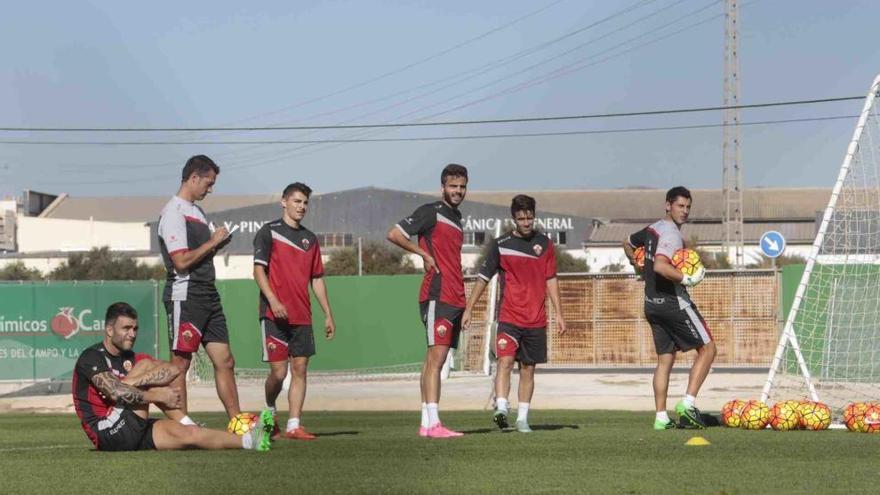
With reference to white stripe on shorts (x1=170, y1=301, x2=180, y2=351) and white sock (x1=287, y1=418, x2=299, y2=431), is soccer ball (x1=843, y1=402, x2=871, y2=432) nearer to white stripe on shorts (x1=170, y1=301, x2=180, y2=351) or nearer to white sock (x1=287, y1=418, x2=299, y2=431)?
white sock (x1=287, y1=418, x2=299, y2=431)

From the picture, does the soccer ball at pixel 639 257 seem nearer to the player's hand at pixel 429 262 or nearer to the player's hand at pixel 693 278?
the player's hand at pixel 693 278

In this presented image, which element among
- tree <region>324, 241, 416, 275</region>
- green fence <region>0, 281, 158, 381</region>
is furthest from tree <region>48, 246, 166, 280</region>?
green fence <region>0, 281, 158, 381</region>

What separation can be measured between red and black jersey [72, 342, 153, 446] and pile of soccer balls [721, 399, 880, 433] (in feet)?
17.3

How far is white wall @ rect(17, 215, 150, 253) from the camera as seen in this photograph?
93625 mm

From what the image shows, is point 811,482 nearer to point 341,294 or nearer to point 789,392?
point 789,392

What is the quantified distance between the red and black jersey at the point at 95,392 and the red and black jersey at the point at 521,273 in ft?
11.4

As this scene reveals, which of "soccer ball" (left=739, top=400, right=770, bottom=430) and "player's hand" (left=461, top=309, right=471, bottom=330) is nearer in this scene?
"player's hand" (left=461, top=309, right=471, bottom=330)

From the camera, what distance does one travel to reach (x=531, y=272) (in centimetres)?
1233

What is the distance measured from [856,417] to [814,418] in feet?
1.13

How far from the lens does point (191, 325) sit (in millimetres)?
11242

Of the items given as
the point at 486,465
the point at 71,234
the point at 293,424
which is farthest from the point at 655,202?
the point at 486,465

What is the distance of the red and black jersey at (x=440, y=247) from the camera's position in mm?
11539

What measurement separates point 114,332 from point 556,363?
69.1 feet

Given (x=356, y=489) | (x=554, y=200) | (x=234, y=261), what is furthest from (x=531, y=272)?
(x=554, y=200)
